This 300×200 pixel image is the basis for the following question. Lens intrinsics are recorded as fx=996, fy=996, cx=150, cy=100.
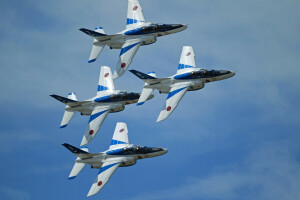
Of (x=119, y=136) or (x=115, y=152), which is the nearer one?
(x=115, y=152)

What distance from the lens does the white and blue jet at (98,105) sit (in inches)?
5753

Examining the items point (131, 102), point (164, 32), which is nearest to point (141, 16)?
point (164, 32)

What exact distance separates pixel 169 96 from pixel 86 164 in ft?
52.1

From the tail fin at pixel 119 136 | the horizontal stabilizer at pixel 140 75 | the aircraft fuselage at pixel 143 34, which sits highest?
the aircraft fuselage at pixel 143 34

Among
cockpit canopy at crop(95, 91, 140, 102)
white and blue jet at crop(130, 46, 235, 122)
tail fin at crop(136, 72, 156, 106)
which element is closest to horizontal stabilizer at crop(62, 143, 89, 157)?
cockpit canopy at crop(95, 91, 140, 102)

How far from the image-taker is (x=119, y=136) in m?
144

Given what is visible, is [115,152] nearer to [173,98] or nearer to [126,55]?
[173,98]

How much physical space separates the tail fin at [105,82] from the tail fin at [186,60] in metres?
10.5

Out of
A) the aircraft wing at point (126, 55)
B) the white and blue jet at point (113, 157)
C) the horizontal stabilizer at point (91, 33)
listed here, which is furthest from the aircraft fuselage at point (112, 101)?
the horizontal stabilizer at point (91, 33)

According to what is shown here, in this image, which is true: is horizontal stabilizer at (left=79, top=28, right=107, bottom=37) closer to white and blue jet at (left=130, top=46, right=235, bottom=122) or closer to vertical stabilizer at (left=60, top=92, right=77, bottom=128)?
white and blue jet at (left=130, top=46, right=235, bottom=122)

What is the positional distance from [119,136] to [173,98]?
31.5 ft

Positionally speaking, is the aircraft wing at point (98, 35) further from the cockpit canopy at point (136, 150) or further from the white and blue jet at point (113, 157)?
the cockpit canopy at point (136, 150)

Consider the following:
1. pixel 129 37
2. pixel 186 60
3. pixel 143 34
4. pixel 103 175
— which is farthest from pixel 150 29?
pixel 103 175

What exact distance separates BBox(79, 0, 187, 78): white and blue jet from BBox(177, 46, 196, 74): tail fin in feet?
13.9
